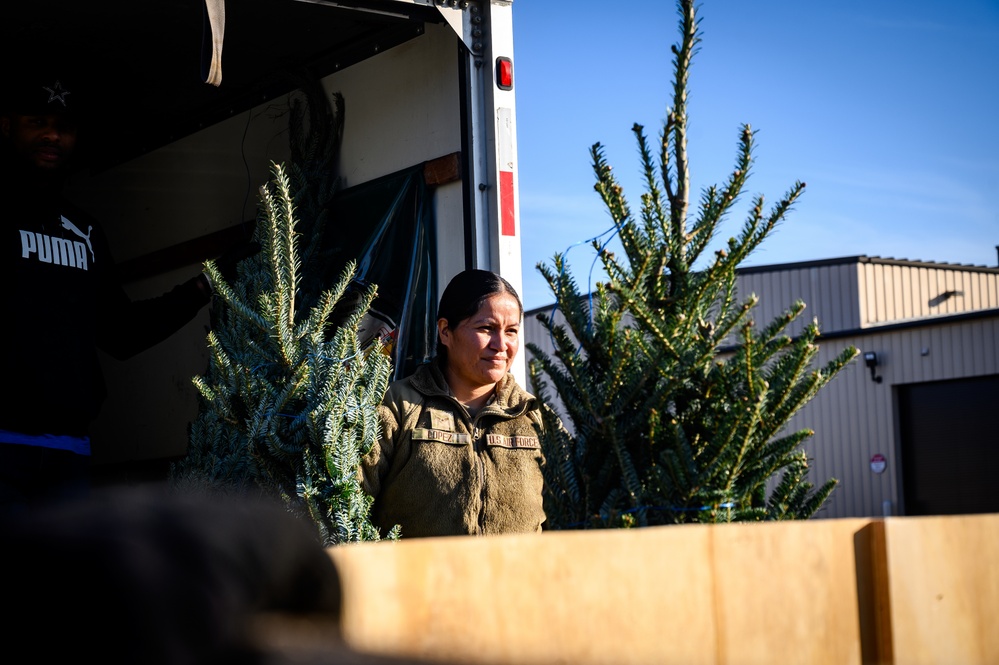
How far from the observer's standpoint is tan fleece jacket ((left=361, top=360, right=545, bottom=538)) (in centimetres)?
368

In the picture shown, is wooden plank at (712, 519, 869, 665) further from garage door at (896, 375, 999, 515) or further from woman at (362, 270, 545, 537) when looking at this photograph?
garage door at (896, 375, 999, 515)

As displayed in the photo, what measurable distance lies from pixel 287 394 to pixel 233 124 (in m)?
2.04

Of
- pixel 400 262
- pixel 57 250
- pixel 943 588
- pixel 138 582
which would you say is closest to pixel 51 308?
pixel 57 250

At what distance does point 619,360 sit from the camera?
329 cm

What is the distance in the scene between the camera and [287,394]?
390 centimetres

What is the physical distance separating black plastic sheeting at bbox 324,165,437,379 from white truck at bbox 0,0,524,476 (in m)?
0.04

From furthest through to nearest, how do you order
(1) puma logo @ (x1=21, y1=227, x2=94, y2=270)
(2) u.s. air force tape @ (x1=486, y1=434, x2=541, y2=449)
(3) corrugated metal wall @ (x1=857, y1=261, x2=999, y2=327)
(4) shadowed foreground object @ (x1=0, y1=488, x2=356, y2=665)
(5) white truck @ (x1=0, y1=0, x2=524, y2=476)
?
(3) corrugated metal wall @ (x1=857, y1=261, x2=999, y2=327) < (5) white truck @ (x1=0, y1=0, x2=524, y2=476) < (1) puma logo @ (x1=21, y1=227, x2=94, y2=270) < (2) u.s. air force tape @ (x1=486, y1=434, x2=541, y2=449) < (4) shadowed foreground object @ (x1=0, y1=488, x2=356, y2=665)

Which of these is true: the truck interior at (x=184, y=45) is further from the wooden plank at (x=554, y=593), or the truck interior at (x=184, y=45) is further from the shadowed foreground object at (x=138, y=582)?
the shadowed foreground object at (x=138, y=582)

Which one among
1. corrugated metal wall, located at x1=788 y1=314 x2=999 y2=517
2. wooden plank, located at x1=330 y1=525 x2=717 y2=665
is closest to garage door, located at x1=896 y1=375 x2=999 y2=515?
corrugated metal wall, located at x1=788 y1=314 x2=999 y2=517

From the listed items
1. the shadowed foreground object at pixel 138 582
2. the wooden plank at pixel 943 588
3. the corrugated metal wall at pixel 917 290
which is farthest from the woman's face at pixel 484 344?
the corrugated metal wall at pixel 917 290

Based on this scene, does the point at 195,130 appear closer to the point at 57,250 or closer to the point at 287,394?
the point at 57,250

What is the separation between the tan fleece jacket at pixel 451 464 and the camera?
12.1 ft

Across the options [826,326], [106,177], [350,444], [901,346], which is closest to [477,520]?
[350,444]

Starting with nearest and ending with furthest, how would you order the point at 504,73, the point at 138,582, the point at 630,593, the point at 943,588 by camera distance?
the point at 138,582 → the point at 630,593 → the point at 943,588 → the point at 504,73
